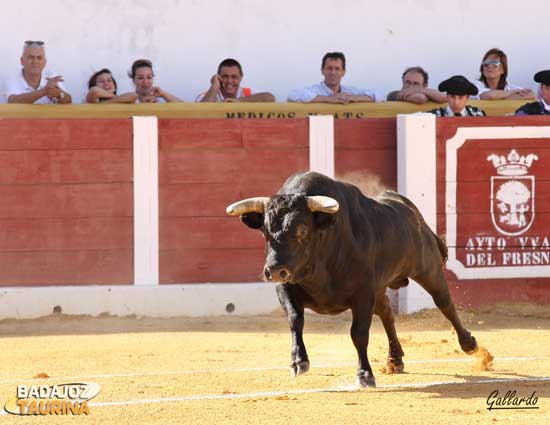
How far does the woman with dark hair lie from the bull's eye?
15.7ft

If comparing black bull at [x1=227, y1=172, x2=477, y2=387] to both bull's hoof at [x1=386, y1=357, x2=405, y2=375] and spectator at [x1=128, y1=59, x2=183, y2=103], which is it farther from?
spectator at [x1=128, y1=59, x2=183, y2=103]

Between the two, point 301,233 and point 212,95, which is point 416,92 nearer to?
point 212,95

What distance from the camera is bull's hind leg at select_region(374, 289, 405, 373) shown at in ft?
20.6

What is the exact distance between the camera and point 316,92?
9.73m

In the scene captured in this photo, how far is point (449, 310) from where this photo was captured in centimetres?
664

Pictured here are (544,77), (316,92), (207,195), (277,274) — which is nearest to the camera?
(277,274)

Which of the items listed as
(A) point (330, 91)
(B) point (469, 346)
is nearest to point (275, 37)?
(A) point (330, 91)

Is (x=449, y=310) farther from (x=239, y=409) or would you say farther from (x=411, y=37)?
(x=411, y=37)

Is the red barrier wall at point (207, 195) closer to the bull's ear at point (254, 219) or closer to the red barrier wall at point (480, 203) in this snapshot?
the red barrier wall at point (480, 203)

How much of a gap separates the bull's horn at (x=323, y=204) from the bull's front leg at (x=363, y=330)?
52 centimetres

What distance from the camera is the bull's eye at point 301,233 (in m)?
5.53

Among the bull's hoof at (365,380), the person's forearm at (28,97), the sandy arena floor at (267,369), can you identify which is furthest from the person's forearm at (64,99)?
the bull's hoof at (365,380)

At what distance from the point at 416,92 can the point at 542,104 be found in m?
0.97

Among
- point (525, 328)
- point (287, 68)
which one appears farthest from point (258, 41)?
point (525, 328)
